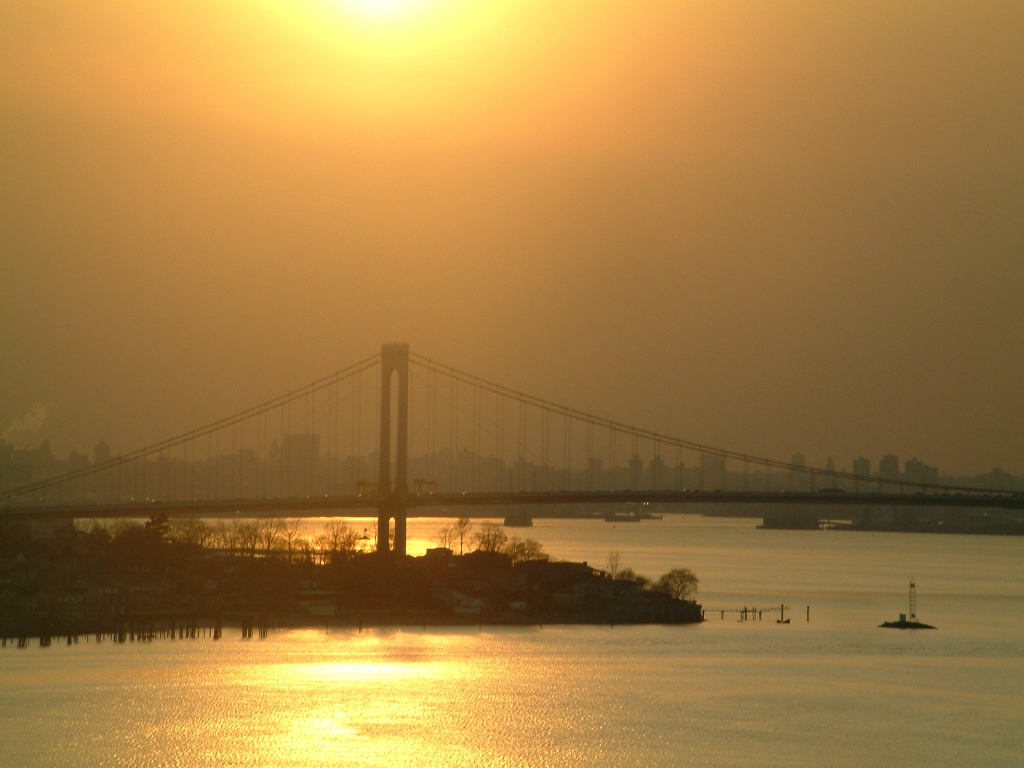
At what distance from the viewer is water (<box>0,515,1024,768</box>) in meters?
17.0

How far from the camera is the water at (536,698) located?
55.9ft

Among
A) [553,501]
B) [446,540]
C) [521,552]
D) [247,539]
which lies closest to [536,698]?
[553,501]

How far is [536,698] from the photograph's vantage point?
20.7 m

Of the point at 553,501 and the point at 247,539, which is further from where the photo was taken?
the point at 247,539

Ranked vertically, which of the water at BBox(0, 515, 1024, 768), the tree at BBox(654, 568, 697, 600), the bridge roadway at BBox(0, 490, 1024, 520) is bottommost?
the water at BBox(0, 515, 1024, 768)

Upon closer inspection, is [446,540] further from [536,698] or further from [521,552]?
[536,698]

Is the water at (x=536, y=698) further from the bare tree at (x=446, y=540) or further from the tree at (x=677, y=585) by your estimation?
the bare tree at (x=446, y=540)

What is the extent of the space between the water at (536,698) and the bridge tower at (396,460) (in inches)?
311

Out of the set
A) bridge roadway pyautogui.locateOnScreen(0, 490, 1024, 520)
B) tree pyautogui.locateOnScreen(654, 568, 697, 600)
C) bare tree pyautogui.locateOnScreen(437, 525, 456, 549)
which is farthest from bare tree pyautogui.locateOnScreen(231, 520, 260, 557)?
tree pyautogui.locateOnScreen(654, 568, 697, 600)

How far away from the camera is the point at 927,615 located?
1337 inches

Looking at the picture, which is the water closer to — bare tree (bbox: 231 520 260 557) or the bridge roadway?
the bridge roadway

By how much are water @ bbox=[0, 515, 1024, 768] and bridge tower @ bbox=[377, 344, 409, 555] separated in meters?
7.90

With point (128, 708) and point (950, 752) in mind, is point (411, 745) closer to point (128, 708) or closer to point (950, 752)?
point (128, 708)

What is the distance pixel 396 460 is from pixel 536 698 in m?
18.1
